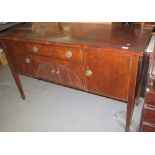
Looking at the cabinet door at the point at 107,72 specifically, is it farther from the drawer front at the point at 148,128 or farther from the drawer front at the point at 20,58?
the drawer front at the point at 20,58

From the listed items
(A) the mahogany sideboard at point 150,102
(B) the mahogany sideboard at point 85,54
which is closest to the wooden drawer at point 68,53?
(B) the mahogany sideboard at point 85,54

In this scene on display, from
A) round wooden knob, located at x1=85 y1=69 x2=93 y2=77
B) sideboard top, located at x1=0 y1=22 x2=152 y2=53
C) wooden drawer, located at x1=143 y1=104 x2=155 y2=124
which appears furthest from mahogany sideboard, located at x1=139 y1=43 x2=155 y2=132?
round wooden knob, located at x1=85 y1=69 x2=93 y2=77

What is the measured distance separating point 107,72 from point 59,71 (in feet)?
1.28

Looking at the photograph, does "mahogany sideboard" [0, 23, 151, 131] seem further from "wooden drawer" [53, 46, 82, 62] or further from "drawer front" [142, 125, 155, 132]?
"drawer front" [142, 125, 155, 132]

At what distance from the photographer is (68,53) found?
1.11m

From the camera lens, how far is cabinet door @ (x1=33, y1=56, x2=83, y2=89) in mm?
1178

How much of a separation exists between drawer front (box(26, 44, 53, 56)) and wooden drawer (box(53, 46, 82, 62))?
0.05 m

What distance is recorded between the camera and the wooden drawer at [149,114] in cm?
95
